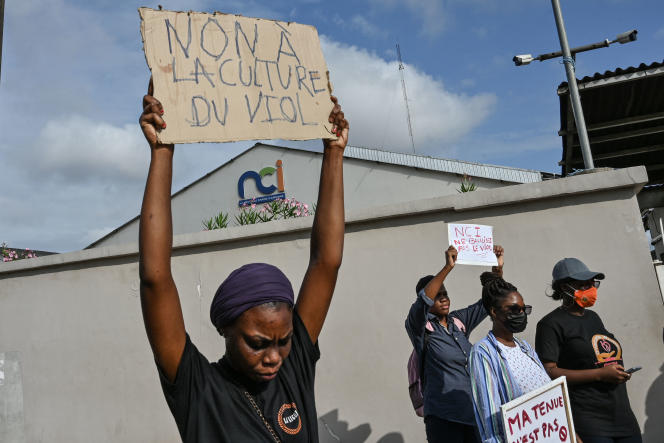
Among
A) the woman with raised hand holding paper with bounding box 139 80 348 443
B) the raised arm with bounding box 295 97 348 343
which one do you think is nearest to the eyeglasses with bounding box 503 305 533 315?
the raised arm with bounding box 295 97 348 343

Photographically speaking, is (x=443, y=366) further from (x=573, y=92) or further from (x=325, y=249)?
(x=573, y=92)

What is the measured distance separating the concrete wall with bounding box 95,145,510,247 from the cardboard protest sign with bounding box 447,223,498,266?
15.1 m

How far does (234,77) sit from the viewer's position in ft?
6.64

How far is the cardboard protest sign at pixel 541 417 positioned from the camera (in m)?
2.71

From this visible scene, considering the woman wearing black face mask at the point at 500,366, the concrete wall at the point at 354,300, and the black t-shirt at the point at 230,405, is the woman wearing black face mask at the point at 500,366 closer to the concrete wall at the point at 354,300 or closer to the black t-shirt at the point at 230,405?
the black t-shirt at the point at 230,405

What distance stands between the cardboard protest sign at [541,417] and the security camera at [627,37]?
6.53 meters

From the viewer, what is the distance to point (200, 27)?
198cm

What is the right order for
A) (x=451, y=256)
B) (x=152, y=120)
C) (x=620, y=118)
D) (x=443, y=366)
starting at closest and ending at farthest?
(x=152, y=120)
(x=443, y=366)
(x=451, y=256)
(x=620, y=118)

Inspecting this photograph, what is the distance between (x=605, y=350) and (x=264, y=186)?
842 inches

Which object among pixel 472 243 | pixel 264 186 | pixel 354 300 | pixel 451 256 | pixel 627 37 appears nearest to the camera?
pixel 451 256

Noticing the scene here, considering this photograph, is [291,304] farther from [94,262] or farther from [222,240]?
[94,262]

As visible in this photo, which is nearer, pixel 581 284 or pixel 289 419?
pixel 289 419

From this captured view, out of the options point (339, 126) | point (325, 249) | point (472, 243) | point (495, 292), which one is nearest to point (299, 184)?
point (472, 243)

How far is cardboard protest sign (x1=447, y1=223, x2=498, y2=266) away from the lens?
4.37 meters
